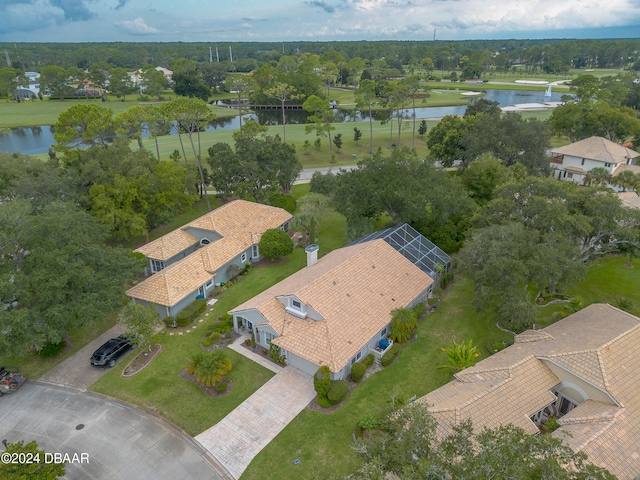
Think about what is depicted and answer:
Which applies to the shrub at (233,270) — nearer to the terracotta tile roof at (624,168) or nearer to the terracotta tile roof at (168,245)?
the terracotta tile roof at (168,245)

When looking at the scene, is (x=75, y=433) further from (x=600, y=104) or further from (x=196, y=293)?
(x=600, y=104)

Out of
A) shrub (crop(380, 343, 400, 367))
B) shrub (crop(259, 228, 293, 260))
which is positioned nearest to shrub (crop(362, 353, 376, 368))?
shrub (crop(380, 343, 400, 367))

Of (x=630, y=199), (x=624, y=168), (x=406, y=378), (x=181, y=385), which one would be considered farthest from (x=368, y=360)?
(x=624, y=168)

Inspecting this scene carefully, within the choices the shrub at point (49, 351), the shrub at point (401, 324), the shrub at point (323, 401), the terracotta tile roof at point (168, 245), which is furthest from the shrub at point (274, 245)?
the shrub at point (49, 351)

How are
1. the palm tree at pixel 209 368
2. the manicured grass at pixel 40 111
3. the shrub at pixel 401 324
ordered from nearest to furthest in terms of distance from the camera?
the palm tree at pixel 209 368
the shrub at pixel 401 324
the manicured grass at pixel 40 111

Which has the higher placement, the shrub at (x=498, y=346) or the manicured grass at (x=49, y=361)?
the shrub at (x=498, y=346)

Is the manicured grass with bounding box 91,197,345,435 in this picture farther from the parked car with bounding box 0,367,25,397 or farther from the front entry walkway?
the parked car with bounding box 0,367,25,397
